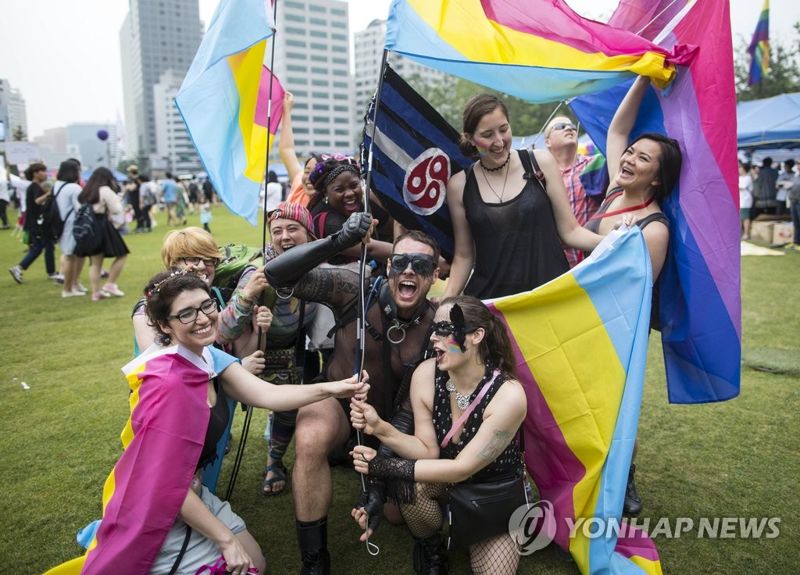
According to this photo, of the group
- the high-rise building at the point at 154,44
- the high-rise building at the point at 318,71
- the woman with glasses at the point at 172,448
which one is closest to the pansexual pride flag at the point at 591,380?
the woman with glasses at the point at 172,448

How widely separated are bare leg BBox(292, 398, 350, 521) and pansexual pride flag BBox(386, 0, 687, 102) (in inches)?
71.4

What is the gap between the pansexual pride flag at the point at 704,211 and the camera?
2.94m

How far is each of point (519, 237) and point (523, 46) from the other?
3.09ft

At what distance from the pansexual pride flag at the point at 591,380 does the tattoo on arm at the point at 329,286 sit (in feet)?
2.59

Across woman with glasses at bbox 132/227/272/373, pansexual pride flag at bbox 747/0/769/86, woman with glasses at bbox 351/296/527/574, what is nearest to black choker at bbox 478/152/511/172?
woman with glasses at bbox 351/296/527/574

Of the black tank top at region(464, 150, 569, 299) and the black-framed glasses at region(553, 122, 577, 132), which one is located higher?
the black-framed glasses at region(553, 122, 577, 132)

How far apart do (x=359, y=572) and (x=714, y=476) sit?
7.66 feet

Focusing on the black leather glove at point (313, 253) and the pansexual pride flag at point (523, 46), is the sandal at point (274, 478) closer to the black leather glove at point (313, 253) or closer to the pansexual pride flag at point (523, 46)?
the black leather glove at point (313, 253)

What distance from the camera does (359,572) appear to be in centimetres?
299

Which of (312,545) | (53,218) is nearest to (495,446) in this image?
(312,545)

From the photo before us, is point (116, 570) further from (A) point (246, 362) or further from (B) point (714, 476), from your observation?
(B) point (714, 476)

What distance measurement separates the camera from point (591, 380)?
9.39ft

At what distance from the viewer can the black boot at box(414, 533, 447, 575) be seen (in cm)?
286

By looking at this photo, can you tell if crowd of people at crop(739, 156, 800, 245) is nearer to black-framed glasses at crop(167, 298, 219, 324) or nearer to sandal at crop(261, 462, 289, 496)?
sandal at crop(261, 462, 289, 496)
